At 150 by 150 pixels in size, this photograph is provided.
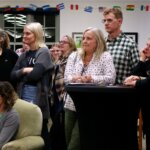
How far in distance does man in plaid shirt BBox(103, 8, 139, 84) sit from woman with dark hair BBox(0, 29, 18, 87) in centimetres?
111

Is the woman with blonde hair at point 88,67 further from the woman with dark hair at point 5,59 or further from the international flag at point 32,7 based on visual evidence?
the international flag at point 32,7

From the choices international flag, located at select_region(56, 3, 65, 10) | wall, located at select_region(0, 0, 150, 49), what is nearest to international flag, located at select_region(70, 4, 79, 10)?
wall, located at select_region(0, 0, 150, 49)

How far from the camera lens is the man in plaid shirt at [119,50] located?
9.57 feet

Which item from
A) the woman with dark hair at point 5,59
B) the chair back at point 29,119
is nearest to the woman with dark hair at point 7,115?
the chair back at point 29,119

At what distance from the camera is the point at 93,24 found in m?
8.12

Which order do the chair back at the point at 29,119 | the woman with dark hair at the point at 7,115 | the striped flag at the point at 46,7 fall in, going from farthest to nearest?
1. the striped flag at the point at 46,7
2. the chair back at the point at 29,119
3. the woman with dark hair at the point at 7,115

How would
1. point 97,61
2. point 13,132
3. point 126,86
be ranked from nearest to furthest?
point 126,86 < point 97,61 < point 13,132

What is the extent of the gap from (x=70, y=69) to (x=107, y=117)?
33.7 inches

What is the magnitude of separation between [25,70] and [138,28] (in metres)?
5.24

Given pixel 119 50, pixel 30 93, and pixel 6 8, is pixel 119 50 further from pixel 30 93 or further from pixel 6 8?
pixel 6 8

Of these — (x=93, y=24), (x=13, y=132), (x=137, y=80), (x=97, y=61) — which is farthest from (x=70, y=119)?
(x=93, y=24)

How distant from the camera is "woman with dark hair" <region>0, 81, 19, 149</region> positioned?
3.19m

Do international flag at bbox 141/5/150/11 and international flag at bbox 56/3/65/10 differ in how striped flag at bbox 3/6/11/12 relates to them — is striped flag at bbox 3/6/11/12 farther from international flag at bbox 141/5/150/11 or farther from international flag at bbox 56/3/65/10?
international flag at bbox 141/5/150/11

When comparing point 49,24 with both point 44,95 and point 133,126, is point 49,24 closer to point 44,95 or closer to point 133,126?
point 44,95
